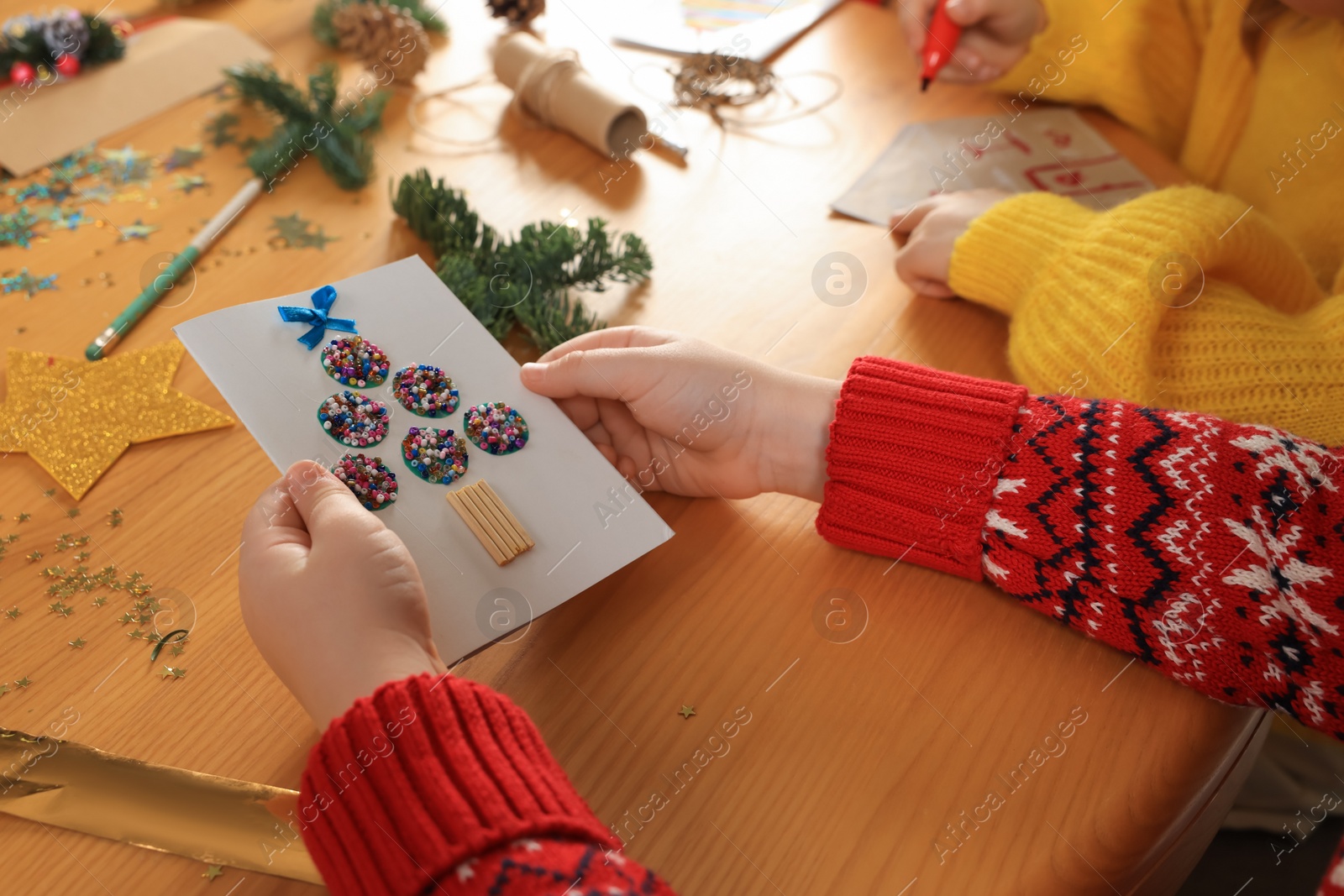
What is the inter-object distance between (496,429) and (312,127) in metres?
0.54

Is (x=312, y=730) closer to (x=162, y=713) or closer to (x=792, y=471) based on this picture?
(x=162, y=713)

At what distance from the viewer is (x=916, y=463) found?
2.21ft

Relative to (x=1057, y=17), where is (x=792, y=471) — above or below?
below

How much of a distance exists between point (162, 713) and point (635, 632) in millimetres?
316

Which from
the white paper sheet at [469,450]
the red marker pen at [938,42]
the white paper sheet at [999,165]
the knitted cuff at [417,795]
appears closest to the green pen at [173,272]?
the white paper sheet at [469,450]

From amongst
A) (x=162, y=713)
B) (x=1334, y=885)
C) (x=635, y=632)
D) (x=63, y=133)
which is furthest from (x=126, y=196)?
(x=1334, y=885)

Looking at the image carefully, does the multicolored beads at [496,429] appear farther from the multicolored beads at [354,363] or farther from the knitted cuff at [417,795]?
the knitted cuff at [417,795]

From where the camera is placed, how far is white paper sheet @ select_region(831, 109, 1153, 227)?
1.00 meters

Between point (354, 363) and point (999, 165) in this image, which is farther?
point (999, 165)

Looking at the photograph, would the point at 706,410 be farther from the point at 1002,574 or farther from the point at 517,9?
the point at 517,9

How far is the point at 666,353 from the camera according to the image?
2.36 feet

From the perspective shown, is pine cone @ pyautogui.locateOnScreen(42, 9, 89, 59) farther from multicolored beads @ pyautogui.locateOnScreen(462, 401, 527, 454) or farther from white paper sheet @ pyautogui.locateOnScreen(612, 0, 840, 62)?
multicolored beads @ pyautogui.locateOnScreen(462, 401, 527, 454)

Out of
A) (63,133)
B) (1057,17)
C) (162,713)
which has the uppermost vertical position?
(1057,17)

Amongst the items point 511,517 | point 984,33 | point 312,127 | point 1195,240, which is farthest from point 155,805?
point 984,33
